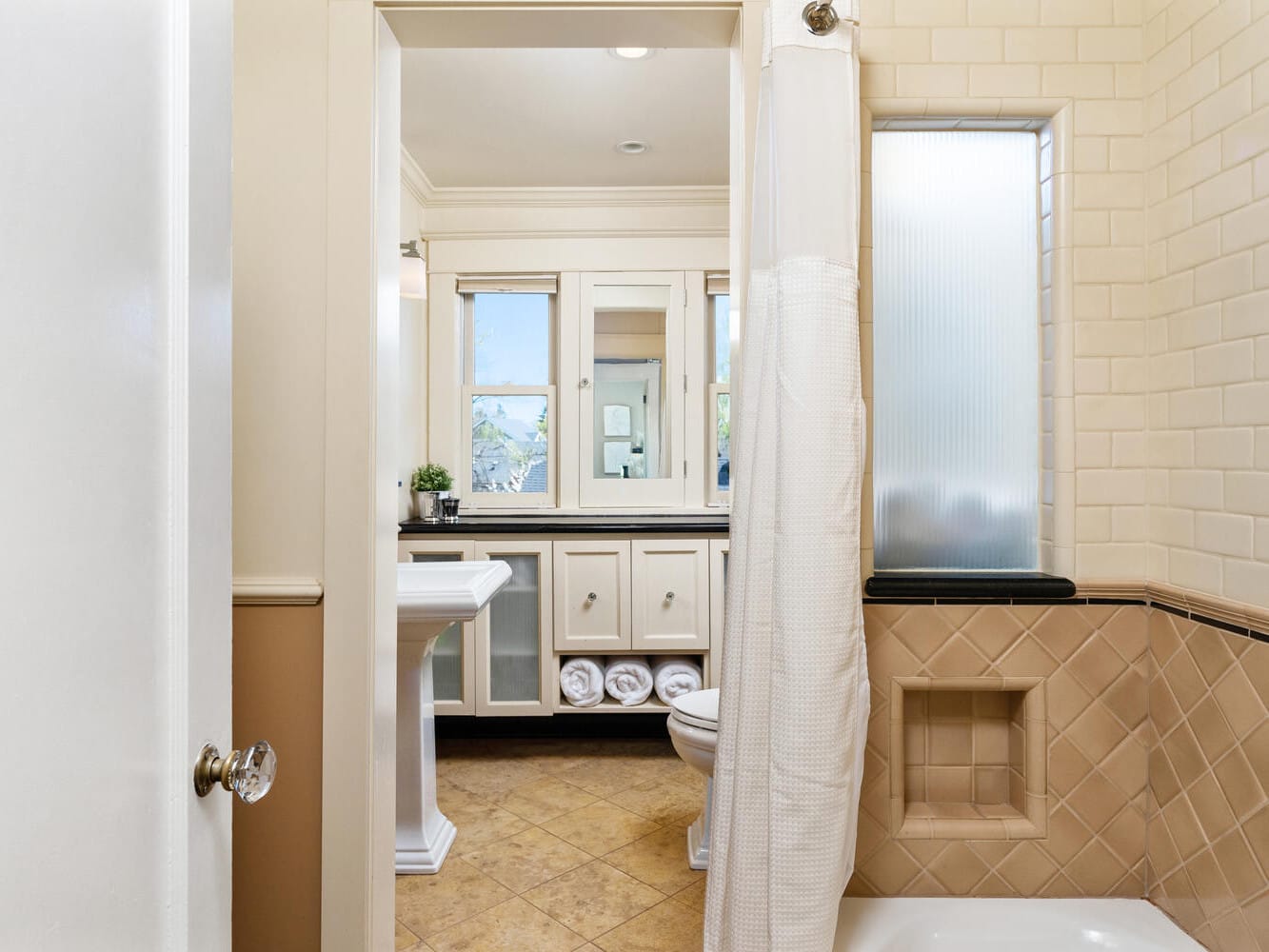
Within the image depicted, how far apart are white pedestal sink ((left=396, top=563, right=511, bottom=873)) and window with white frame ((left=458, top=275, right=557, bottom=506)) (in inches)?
51.5

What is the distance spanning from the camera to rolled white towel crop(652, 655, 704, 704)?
10.9 feet

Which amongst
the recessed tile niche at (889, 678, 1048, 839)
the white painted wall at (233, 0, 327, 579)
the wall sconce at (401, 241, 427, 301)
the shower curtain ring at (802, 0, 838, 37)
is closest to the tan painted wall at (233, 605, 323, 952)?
the white painted wall at (233, 0, 327, 579)

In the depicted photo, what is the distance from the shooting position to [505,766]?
316 centimetres

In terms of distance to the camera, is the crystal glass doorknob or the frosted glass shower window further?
the frosted glass shower window

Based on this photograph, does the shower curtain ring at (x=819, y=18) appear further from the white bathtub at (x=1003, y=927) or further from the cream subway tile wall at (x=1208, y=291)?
the white bathtub at (x=1003, y=927)

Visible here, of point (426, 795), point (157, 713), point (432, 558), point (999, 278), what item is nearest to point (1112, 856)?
point (999, 278)

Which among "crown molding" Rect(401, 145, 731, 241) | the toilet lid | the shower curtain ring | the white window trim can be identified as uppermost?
"crown molding" Rect(401, 145, 731, 241)

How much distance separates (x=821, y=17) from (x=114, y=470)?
3.97ft

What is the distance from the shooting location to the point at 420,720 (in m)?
2.41

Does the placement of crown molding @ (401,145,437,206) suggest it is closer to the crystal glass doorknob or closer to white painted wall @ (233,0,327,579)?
white painted wall @ (233,0,327,579)

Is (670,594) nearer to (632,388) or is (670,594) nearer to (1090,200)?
(632,388)

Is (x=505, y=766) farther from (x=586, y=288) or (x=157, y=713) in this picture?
(x=157, y=713)

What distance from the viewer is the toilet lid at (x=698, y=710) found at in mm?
2143

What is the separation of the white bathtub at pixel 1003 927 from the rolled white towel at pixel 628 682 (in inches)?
77.8
